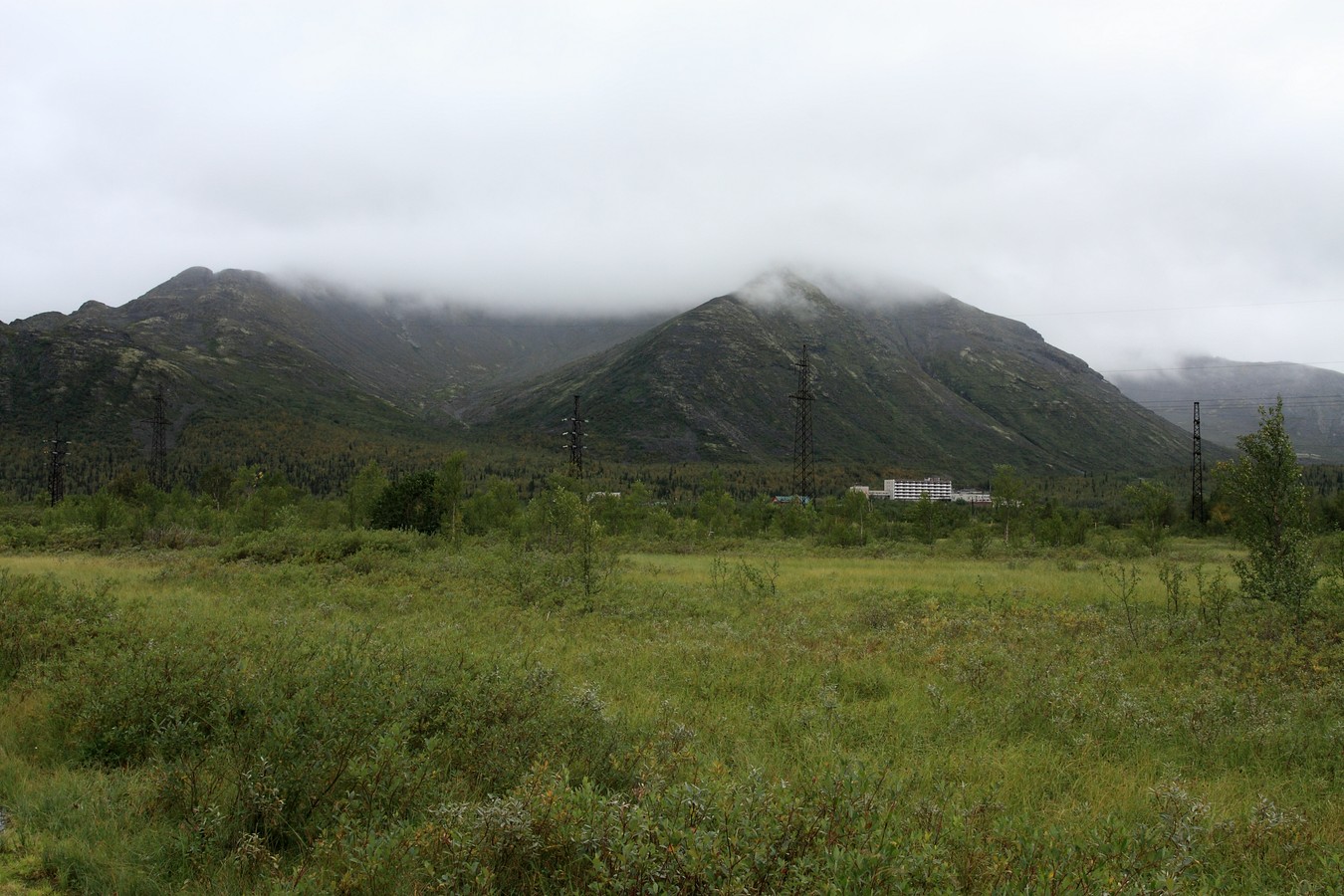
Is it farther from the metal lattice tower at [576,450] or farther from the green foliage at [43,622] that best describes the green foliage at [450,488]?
the green foliage at [43,622]

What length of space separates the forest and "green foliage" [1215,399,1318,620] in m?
0.07

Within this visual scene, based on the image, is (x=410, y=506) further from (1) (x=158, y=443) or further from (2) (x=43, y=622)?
(1) (x=158, y=443)

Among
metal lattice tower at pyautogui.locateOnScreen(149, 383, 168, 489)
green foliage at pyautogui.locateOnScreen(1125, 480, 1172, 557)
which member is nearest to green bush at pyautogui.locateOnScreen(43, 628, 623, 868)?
green foliage at pyautogui.locateOnScreen(1125, 480, 1172, 557)

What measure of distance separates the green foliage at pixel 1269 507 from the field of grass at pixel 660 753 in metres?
0.91

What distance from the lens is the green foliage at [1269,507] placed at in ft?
47.8

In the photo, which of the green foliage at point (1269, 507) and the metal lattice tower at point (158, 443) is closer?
the green foliage at point (1269, 507)

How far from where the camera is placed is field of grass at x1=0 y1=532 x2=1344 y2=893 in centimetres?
469

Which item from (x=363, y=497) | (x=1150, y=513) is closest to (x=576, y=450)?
(x=363, y=497)

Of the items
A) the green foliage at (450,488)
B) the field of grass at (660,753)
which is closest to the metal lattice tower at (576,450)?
the green foliage at (450,488)

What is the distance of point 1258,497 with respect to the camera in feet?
50.6

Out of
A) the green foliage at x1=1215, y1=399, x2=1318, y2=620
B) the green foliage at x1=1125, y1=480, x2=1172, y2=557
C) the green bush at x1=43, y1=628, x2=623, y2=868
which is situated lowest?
the green foliage at x1=1125, y1=480, x2=1172, y2=557

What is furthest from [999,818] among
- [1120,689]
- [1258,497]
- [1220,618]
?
[1258,497]

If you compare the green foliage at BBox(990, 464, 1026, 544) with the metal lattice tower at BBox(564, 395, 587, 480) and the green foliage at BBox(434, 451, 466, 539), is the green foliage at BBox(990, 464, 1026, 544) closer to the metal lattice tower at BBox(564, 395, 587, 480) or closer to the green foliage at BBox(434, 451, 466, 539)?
the metal lattice tower at BBox(564, 395, 587, 480)

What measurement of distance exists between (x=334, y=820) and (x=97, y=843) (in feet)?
5.83
